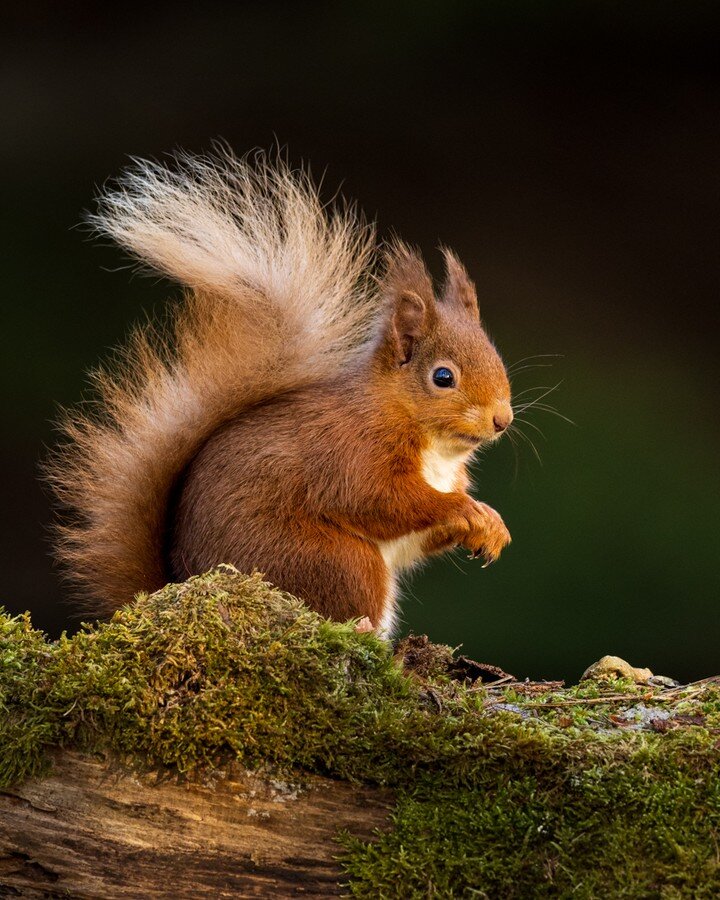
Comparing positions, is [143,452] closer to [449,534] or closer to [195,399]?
[195,399]

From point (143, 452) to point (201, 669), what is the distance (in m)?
0.82

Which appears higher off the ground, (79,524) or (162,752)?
(79,524)

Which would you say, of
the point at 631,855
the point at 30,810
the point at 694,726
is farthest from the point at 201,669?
the point at 694,726

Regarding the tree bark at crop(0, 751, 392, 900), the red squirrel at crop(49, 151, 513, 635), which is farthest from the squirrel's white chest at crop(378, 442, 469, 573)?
the tree bark at crop(0, 751, 392, 900)

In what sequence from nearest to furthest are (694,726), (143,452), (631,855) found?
1. (631,855)
2. (694,726)
3. (143,452)

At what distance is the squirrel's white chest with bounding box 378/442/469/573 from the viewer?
8.40ft

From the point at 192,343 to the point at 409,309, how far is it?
56 cm

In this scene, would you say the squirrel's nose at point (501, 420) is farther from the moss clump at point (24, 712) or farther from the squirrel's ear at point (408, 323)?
the moss clump at point (24, 712)

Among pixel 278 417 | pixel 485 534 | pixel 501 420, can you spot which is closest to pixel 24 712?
pixel 278 417

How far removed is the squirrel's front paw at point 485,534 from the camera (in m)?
2.54

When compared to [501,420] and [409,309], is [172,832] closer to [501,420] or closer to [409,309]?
[501,420]

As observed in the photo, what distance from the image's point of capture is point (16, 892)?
187 centimetres

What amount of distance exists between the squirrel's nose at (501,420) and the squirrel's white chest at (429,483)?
0.13 meters

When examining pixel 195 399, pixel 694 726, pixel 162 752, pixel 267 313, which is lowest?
pixel 162 752
